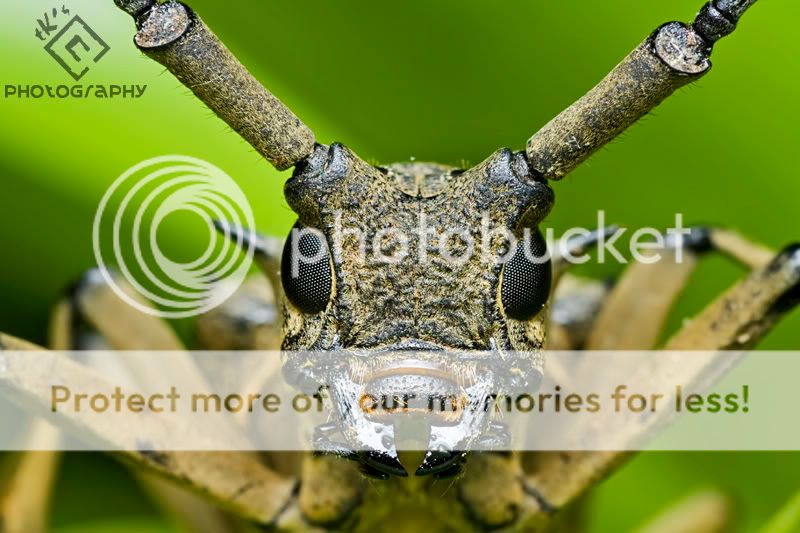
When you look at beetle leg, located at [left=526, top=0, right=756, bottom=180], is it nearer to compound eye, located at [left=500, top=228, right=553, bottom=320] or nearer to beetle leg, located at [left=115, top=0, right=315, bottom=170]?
compound eye, located at [left=500, top=228, right=553, bottom=320]

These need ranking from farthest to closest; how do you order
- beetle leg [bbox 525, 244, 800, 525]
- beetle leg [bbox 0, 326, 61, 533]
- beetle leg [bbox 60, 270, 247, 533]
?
beetle leg [bbox 60, 270, 247, 533]
beetle leg [bbox 0, 326, 61, 533]
beetle leg [bbox 525, 244, 800, 525]

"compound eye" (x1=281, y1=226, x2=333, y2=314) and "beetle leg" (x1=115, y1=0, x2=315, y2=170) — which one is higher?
"beetle leg" (x1=115, y1=0, x2=315, y2=170)

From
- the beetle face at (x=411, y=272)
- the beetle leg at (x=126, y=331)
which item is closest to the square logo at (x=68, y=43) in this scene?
the beetle leg at (x=126, y=331)

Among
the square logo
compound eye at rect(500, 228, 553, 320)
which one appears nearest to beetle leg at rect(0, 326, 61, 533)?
the square logo

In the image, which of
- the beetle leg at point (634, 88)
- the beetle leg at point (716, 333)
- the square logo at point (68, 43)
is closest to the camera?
the beetle leg at point (634, 88)

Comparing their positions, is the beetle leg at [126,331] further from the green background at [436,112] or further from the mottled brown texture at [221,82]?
the mottled brown texture at [221,82]

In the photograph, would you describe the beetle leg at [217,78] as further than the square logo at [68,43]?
No

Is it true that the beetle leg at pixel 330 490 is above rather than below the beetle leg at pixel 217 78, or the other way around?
below
